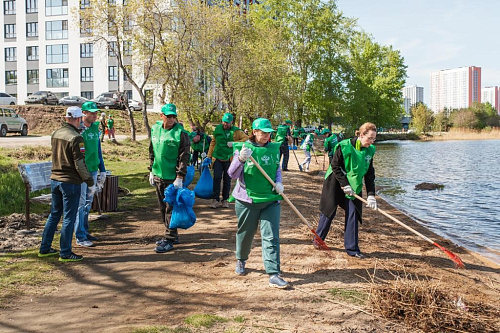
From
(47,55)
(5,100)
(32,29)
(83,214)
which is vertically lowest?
(83,214)

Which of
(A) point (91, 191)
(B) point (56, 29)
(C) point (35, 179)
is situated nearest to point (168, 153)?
(A) point (91, 191)

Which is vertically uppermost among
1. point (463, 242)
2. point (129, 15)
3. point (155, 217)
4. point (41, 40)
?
point (41, 40)

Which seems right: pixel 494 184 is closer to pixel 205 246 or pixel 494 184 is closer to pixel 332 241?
pixel 332 241

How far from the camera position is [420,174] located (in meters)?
25.0

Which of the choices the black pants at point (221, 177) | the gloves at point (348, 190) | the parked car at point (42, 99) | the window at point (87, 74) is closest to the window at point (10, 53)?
the window at point (87, 74)

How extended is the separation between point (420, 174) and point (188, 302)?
22248 mm

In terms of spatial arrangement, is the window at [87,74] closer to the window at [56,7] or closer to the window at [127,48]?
the window at [56,7]

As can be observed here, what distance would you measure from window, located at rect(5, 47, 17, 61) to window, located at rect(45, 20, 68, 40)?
206 inches

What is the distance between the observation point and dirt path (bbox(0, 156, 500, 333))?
446 centimetres

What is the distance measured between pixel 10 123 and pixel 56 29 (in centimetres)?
3388

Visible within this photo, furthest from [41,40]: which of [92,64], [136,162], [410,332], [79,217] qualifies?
[410,332]

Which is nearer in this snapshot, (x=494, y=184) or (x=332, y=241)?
(x=332, y=241)

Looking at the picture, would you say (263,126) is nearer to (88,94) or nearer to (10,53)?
(88,94)

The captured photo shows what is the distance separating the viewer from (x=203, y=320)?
14.3ft
